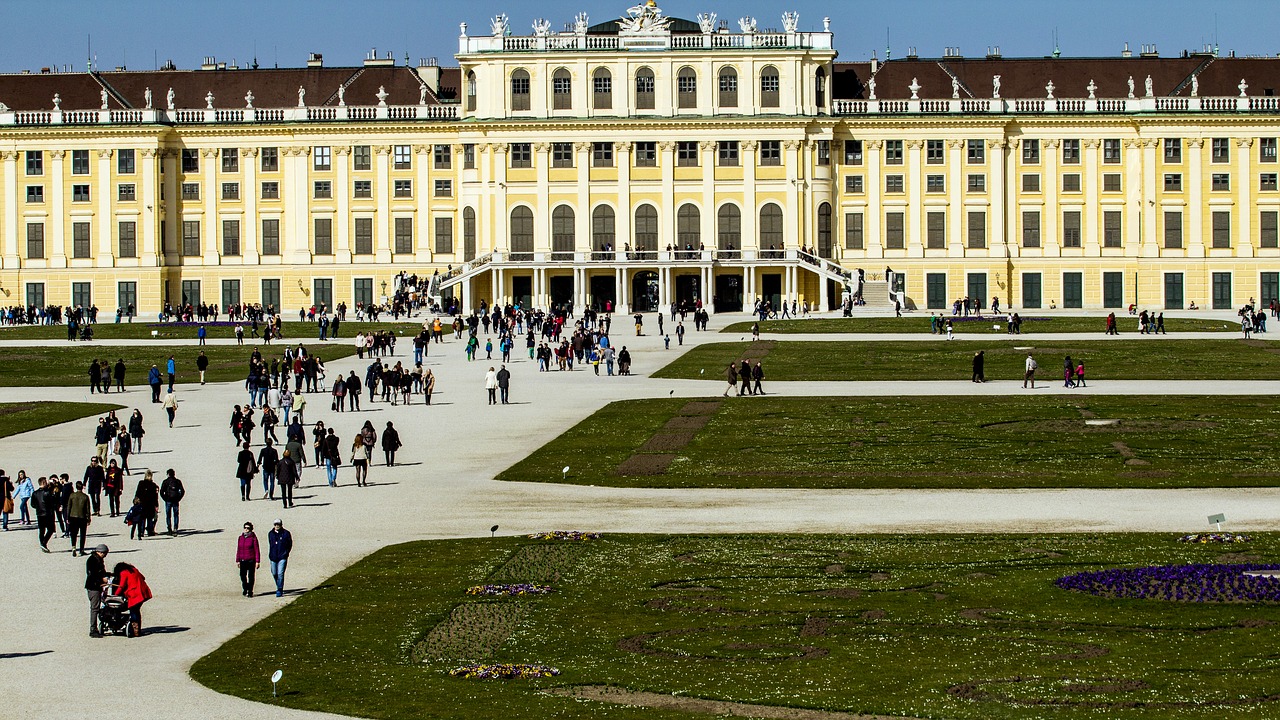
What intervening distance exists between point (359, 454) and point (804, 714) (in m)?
22.4

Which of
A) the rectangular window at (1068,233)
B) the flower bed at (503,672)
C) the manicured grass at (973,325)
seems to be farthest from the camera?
the rectangular window at (1068,233)

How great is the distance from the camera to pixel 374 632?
90.7 feet

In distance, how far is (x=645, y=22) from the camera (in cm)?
11650

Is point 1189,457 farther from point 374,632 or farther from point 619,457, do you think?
point 374,632

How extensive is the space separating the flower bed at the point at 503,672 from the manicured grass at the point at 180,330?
64.8 meters

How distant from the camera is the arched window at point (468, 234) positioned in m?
119

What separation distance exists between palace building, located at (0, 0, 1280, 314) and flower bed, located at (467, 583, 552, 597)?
274 ft

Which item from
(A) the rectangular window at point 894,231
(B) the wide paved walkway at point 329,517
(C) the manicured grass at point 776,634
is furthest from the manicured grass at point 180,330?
(C) the manicured grass at point 776,634

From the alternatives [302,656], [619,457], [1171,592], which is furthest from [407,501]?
[1171,592]

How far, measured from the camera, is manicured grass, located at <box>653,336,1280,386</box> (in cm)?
6969

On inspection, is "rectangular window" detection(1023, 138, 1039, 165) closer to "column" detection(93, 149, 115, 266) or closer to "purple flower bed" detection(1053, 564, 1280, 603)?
"column" detection(93, 149, 115, 266)

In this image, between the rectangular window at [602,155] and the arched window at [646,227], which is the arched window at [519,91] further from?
the arched window at [646,227]

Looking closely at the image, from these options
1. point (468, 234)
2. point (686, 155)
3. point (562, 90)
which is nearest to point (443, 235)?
point (468, 234)

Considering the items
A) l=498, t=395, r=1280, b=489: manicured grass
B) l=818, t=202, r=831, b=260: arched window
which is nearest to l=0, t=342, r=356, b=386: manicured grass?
l=498, t=395, r=1280, b=489: manicured grass
